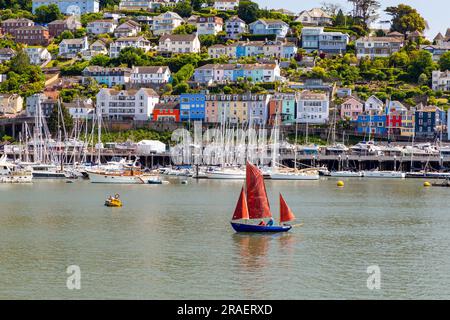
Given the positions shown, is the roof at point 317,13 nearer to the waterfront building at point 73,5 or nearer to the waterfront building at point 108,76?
the waterfront building at point 73,5

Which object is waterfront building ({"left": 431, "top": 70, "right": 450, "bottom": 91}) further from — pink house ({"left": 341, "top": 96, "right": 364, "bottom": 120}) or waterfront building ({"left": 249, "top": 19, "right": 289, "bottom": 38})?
waterfront building ({"left": 249, "top": 19, "right": 289, "bottom": 38})

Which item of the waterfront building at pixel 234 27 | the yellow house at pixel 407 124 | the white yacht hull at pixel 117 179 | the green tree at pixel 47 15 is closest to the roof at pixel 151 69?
the waterfront building at pixel 234 27

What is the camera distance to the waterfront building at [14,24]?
142750 mm

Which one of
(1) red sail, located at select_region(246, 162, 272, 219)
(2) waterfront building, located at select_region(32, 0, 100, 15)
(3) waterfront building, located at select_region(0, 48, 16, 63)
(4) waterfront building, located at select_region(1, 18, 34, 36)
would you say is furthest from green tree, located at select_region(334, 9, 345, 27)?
(1) red sail, located at select_region(246, 162, 272, 219)

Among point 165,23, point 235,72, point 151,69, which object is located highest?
point 165,23

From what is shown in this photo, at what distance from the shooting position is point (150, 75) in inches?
4545

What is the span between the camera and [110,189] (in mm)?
69062

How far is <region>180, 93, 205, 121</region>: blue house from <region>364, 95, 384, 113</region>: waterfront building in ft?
56.3

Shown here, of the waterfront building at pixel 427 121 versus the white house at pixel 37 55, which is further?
the white house at pixel 37 55

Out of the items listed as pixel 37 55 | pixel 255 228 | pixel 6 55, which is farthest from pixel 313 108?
pixel 255 228

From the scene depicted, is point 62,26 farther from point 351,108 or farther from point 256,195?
point 256,195

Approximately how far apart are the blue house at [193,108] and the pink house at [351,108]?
48.6 feet

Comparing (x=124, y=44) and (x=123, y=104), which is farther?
(x=124, y=44)

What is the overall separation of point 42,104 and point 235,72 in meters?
22.1
